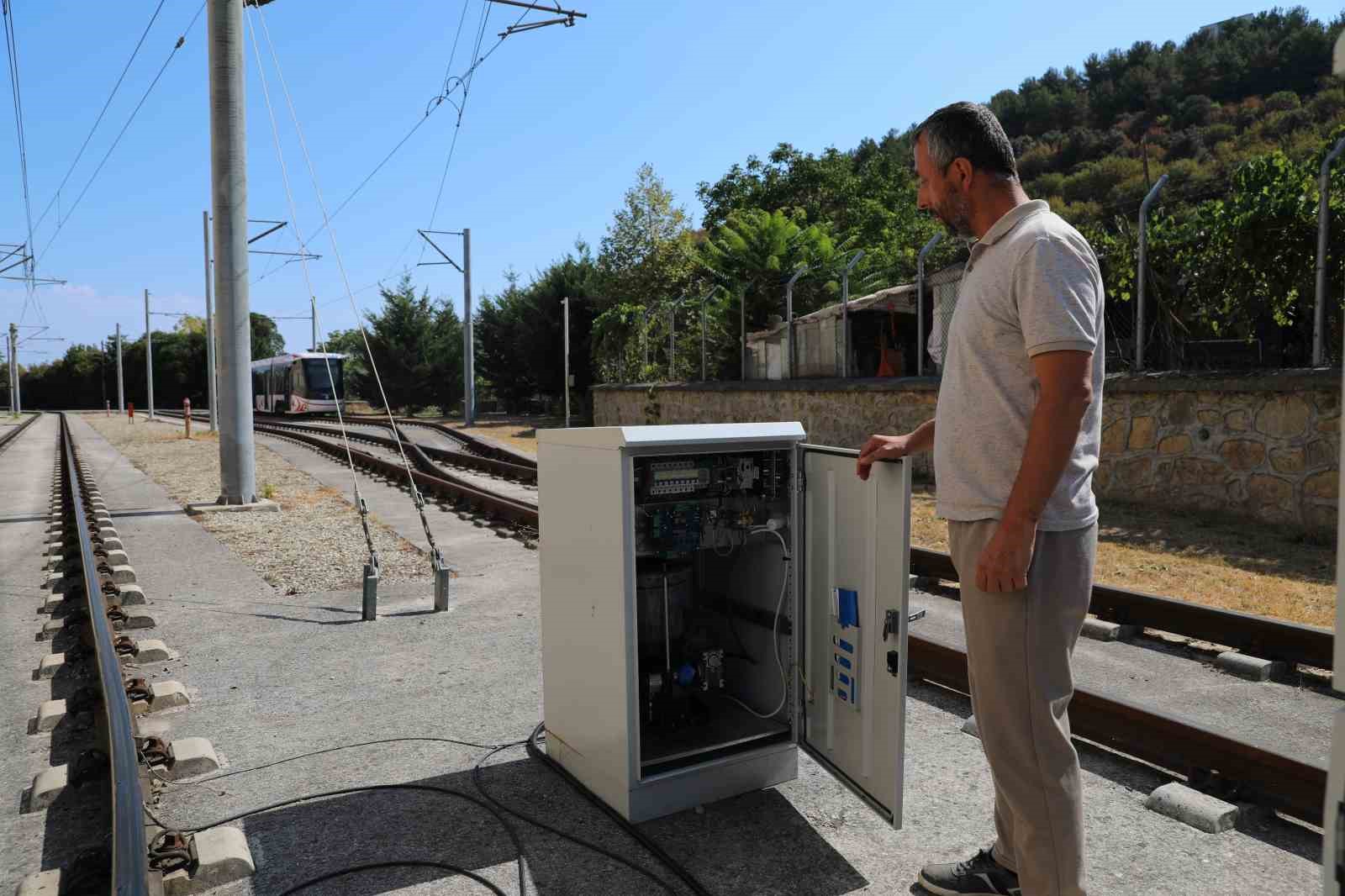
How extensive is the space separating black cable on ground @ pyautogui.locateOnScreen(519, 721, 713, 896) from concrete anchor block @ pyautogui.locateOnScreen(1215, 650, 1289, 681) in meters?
3.51

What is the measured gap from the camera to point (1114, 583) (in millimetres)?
7188

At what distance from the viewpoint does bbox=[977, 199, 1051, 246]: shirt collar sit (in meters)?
2.44

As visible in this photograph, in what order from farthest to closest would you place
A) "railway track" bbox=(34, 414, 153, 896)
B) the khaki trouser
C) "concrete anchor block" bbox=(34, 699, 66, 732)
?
"concrete anchor block" bbox=(34, 699, 66, 732)
"railway track" bbox=(34, 414, 153, 896)
the khaki trouser

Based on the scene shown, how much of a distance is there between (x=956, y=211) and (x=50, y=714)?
178 inches

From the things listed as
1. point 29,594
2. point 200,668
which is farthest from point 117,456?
point 200,668

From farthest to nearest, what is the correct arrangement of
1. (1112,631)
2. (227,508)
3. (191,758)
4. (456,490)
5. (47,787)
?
(456,490)
(227,508)
(1112,631)
(191,758)
(47,787)

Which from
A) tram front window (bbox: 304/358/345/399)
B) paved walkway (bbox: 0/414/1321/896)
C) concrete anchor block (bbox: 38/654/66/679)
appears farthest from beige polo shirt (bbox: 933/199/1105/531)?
tram front window (bbox: 304/358/345/399)

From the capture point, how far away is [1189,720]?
12.0 feet

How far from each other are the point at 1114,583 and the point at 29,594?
8.40 m

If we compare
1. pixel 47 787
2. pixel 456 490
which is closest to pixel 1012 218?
pixel 47 787

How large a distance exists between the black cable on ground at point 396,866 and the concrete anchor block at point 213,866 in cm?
21

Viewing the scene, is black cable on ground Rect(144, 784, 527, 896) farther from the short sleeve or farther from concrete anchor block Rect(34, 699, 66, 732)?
the short sleeve

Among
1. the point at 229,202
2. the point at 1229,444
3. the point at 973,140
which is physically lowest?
the point at 1229,444

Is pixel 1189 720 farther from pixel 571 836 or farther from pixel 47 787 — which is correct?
pixel 47 787
